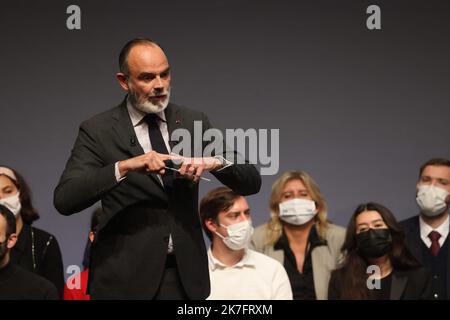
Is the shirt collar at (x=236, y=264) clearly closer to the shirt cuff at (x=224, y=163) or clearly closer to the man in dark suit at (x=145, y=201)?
the man in dark suit at (x=145, y=201)

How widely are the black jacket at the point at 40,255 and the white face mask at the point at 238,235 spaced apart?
85cm

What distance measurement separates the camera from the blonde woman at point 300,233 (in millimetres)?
4496

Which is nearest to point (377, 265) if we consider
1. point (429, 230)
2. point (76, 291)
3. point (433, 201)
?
point (429, 230)

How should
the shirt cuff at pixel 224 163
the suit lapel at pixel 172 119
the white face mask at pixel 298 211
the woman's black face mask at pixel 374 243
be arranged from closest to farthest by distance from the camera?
the shirt cuff at pixel 224 163 < the suit lapel at pixel 172 119 < the woman's black face mask at pixel 374 243 < the white face mask at pixel 298 211

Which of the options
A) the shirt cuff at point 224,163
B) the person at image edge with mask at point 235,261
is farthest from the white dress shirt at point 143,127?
the person at image edge with mask at point 235,261

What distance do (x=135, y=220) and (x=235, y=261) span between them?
1768 mm

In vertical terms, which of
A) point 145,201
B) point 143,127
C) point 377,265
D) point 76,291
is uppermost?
point 143,127

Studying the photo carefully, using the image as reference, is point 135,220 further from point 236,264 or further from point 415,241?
point 415,241

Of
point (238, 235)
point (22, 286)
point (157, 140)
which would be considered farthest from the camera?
point (238, 235)

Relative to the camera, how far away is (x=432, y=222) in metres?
4.64

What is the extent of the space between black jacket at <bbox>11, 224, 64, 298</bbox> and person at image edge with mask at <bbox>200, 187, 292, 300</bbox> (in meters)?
0.76

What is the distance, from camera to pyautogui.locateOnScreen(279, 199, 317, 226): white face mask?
15.1 ft
